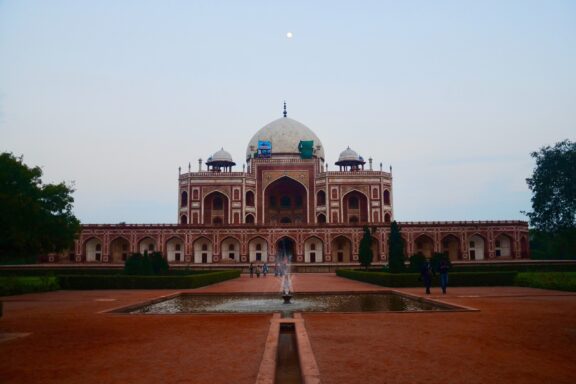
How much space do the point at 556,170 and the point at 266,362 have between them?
35.5m

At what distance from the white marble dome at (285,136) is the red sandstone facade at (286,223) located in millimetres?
107

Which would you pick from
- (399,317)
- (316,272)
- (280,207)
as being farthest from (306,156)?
(399,317)

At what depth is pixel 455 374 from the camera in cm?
516

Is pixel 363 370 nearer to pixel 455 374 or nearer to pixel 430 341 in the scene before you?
pixel 455 374

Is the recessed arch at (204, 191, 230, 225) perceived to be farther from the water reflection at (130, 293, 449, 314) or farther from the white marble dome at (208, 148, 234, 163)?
the water reflection at (130, 293, 449, 314)

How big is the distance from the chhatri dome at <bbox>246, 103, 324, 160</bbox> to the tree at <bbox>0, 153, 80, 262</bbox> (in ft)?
93.2

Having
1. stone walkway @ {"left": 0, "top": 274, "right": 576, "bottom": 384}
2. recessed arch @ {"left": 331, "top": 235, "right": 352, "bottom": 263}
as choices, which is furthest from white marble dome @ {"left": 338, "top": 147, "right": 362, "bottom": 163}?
stone walkway @ {"left": 0, "top": 274, "right": 576, "bottom": 384}

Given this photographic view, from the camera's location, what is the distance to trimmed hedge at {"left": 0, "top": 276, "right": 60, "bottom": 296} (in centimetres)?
1662

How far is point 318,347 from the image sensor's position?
21.7ft

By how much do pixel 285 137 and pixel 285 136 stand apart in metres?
0.13

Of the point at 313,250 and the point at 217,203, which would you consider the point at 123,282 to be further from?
the point at 217,203

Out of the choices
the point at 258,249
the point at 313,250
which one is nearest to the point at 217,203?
the point at 258,249

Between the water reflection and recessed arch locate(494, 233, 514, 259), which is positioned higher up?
recessed arch locate(494, 233, 514, 259)

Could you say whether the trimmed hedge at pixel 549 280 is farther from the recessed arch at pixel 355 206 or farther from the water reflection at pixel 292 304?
the recessed arch at pixel 355 206
